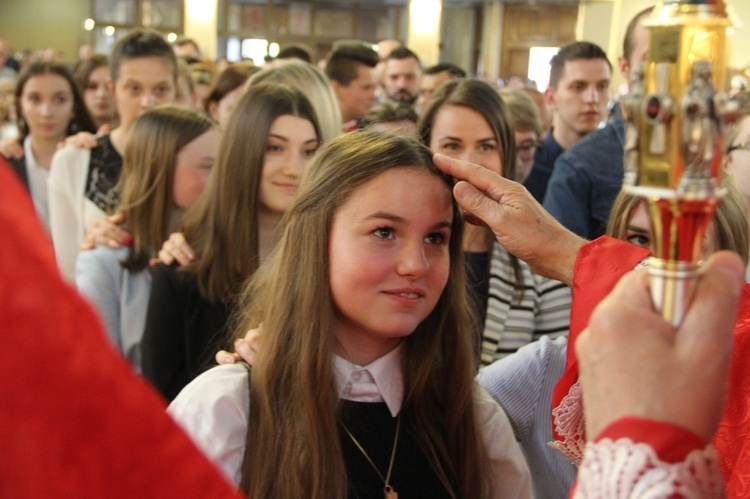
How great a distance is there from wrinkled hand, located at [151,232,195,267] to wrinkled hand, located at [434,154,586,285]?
1.25 meters

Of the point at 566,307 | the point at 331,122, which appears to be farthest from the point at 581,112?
the point at 566,307

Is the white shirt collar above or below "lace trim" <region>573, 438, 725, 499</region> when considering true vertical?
below

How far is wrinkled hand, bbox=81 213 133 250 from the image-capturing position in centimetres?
282

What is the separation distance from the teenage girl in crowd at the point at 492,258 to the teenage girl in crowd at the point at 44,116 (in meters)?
2.20

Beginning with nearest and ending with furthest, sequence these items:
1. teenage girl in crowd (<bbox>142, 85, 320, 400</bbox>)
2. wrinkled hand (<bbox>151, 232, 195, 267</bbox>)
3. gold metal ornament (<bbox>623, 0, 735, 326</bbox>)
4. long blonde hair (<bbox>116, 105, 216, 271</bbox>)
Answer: gold metal ornament (<bbox>623, 0, 735, 326</bbox>), teenage girl in crowd (<bbox>142, 85, 320, 400</bbox>), wrinkled hand (<bbox>151, 232, 195, 267</bbox>), long blonde hair (<bbox>116, 105, 216, 271</bbox>)

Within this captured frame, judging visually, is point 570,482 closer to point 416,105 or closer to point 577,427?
point 577,427

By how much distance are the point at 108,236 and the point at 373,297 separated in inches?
60.5

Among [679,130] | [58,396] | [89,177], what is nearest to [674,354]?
[679,130]

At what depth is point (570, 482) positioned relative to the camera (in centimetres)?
185

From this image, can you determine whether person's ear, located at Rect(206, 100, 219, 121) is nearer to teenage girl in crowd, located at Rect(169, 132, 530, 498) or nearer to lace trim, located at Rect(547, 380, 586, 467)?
teenage girl in crowd, located at Rect(169, 132, 530, 498)

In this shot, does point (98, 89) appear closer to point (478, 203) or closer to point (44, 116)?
point (44, 116)

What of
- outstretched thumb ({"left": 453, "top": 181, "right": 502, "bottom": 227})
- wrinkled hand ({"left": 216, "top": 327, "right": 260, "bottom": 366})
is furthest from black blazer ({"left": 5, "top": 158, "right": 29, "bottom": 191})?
outstretched thumb ({"left": 453, "top": 181, "right": 502, "bottom": 227})

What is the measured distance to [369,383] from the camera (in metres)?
1.61

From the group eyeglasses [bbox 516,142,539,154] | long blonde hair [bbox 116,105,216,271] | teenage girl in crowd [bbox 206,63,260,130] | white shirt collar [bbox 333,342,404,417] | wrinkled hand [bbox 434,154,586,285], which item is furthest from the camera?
teenage girl in crowd [bbox 206,63,260,130]
